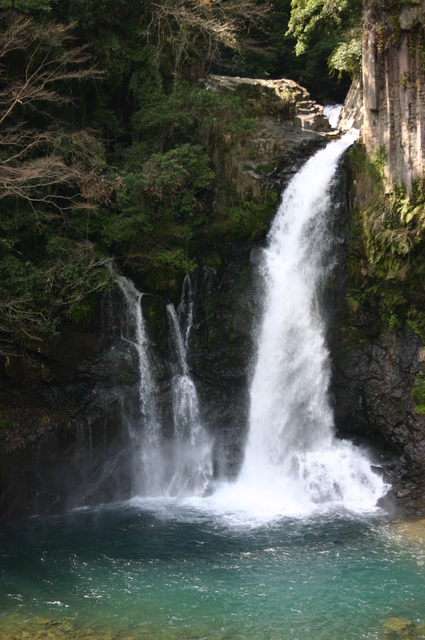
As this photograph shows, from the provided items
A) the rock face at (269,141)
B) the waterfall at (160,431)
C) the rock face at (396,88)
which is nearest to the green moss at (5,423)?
the waterfall at (160,431)

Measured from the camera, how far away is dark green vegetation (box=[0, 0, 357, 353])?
13.7 metres

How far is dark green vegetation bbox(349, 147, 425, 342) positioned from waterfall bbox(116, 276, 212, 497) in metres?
4.35

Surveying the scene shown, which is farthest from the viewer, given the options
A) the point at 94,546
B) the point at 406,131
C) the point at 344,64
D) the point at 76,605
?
the point at 344,64

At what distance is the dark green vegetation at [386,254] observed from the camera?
13523mm

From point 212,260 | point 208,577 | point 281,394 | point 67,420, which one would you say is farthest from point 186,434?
point 208,577

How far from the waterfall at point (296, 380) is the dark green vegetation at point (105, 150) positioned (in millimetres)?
1060

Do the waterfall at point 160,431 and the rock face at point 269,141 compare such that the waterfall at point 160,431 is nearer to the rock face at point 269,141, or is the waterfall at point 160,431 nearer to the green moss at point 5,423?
the green moss at point 5,423

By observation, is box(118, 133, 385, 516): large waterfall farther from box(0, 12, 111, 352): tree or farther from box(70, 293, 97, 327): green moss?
box(0, 12, 111, 352): tree

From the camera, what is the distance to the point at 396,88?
14.1 metres

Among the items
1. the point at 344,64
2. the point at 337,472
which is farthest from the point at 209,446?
the point at 344,64

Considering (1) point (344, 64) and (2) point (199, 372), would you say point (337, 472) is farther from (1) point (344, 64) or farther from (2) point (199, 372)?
(1) point (344, 64)

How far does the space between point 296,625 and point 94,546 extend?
13.9ft

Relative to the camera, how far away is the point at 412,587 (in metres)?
9.49

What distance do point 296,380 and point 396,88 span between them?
6.95 metres
